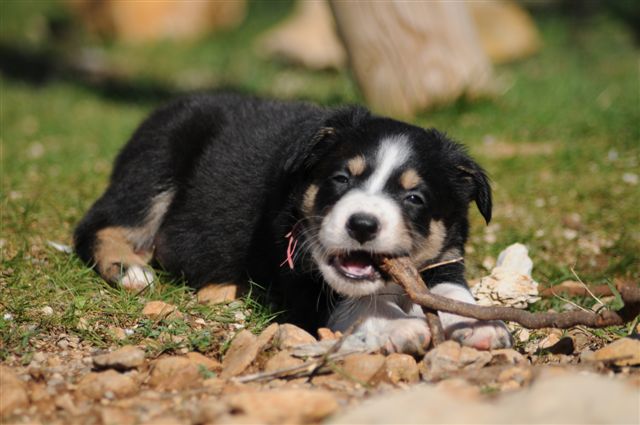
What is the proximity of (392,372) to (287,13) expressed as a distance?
10.4 meters

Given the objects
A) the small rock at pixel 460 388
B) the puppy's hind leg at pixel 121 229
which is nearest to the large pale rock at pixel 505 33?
the puppy's hind leg at pixel 121 229

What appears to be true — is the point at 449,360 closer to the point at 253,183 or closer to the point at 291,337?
the point at 291,337

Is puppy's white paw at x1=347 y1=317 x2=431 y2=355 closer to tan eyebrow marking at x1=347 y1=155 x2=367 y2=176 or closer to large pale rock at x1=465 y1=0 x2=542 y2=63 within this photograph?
tan eyebrow marking at x1=347 y1=155 x2=367 y2=176

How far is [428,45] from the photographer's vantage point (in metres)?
7.45

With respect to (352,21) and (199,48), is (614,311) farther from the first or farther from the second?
(199,48)

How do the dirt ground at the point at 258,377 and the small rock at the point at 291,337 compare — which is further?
the small rock at the point at 291,337

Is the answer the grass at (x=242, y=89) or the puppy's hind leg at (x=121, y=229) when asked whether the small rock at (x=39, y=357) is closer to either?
the grass at (x=242, y=89)

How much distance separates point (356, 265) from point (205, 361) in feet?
2.31

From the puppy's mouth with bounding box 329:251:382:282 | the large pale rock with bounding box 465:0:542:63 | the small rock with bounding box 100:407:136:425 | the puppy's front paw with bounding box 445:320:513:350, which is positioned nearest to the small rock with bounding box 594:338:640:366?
the puppy's front paw with bounding box 445:320:513:350

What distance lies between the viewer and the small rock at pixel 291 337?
338 cm

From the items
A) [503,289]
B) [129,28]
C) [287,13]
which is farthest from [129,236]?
[287,13]

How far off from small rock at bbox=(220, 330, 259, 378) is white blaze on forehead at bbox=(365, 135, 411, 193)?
730mm

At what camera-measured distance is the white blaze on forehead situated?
3.55 m

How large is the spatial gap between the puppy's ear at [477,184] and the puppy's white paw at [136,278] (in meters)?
1.52
